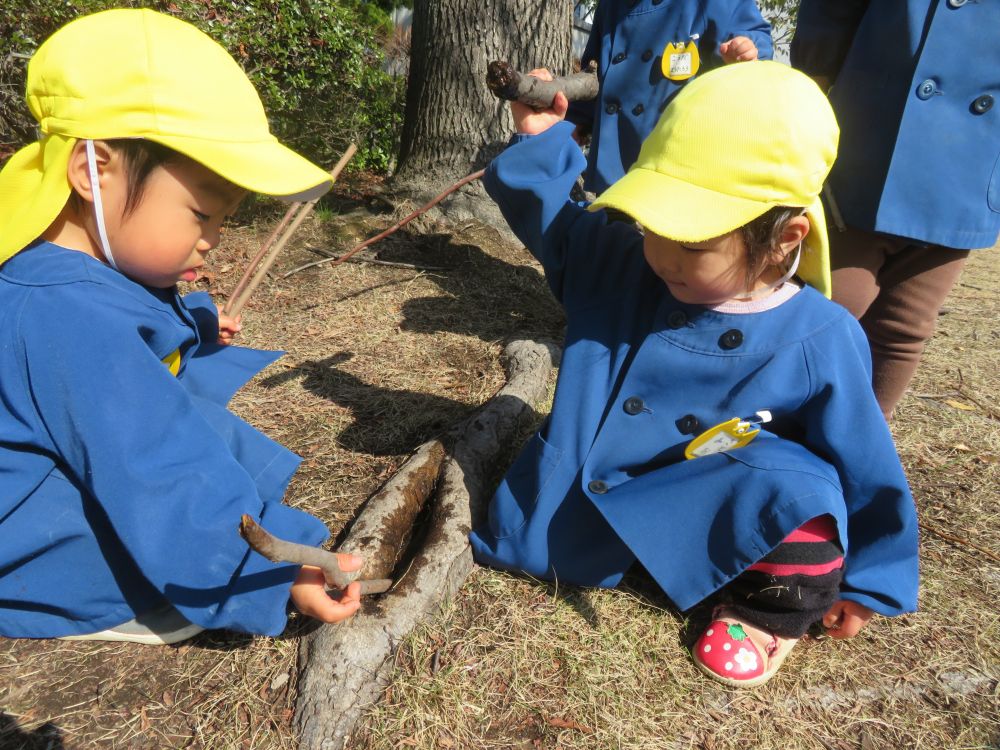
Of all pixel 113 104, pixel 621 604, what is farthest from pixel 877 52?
pixel 113 104

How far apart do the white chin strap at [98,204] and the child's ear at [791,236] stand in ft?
4.96

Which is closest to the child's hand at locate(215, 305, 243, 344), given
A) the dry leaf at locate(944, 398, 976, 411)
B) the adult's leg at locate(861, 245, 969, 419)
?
the adult's leg at locate(861, 245, 969, 419)

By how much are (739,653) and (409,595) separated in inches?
35.4

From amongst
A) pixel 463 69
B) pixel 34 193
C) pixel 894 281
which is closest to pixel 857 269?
pixel 894 281

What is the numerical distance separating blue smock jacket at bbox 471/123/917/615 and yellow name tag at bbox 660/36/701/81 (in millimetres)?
1316

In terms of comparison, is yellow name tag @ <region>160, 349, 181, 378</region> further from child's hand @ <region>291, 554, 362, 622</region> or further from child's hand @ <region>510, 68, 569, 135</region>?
child's hand @ <region>510, 68, 569, 135</region>

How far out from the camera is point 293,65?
4453 mm

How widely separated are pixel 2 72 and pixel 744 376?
416cm

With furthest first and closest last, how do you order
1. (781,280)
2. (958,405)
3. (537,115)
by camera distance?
1. (958,405)
2. (537,115)
3. (781,280)

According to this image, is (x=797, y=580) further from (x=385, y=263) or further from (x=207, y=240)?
(x=385, y=263)

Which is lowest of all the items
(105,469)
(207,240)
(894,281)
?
(105,469)

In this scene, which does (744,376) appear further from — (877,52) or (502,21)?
(502,21)

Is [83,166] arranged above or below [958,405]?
above

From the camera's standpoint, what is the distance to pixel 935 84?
2.04 meters
